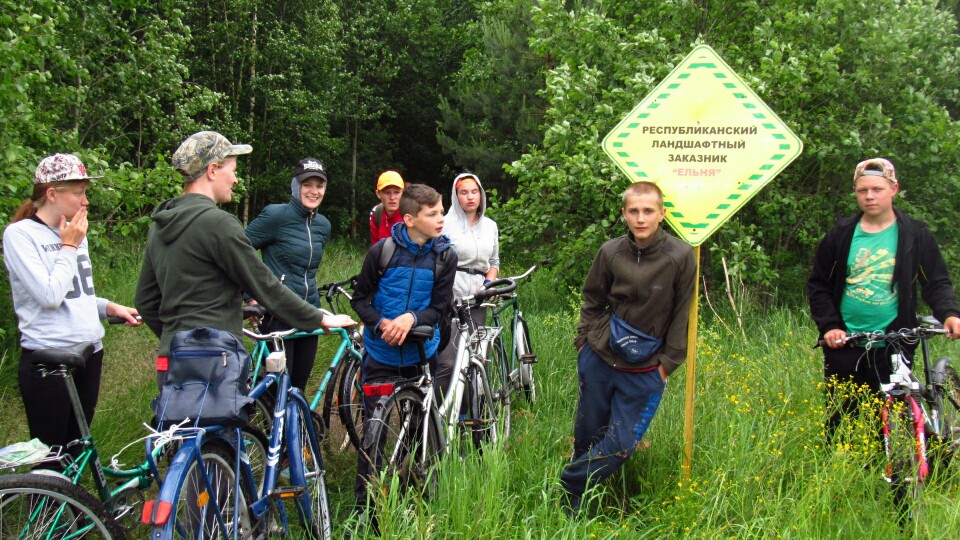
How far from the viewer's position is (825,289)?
438 cm

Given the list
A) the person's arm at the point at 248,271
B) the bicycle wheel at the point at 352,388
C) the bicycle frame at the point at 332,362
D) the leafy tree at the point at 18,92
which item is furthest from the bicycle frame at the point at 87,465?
the leafy tree at the point at 18,92

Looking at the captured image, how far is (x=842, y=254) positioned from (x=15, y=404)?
566cm

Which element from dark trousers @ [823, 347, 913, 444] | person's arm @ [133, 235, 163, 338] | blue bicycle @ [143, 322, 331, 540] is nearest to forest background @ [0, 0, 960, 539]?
dark trousers @ [823, 347, 913, 444]

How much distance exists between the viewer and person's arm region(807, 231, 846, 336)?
4.30 m

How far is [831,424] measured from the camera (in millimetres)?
4387

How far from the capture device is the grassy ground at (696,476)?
3.34m

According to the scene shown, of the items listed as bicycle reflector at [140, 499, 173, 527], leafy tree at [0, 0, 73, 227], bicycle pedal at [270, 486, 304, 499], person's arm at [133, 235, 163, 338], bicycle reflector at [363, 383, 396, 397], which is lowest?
bicycle pedal at [270, 486, 304, 499]

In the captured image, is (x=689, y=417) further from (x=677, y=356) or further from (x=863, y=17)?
(x=863, y=17)

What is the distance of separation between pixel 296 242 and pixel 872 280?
3.43 m

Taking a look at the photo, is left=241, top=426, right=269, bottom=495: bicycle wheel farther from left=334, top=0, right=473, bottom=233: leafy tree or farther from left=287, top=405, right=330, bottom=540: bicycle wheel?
left=334, top=0, right=473, bottom=233: leafy tree

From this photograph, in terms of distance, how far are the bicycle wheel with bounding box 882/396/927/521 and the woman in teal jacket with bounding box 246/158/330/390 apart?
131 inches

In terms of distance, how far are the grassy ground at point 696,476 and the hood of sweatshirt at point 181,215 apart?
4.56 feet

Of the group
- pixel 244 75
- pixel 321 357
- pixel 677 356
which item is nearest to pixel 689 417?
pixel 677 356

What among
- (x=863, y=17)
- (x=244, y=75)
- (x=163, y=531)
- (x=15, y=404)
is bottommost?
(x=15, y=404)
